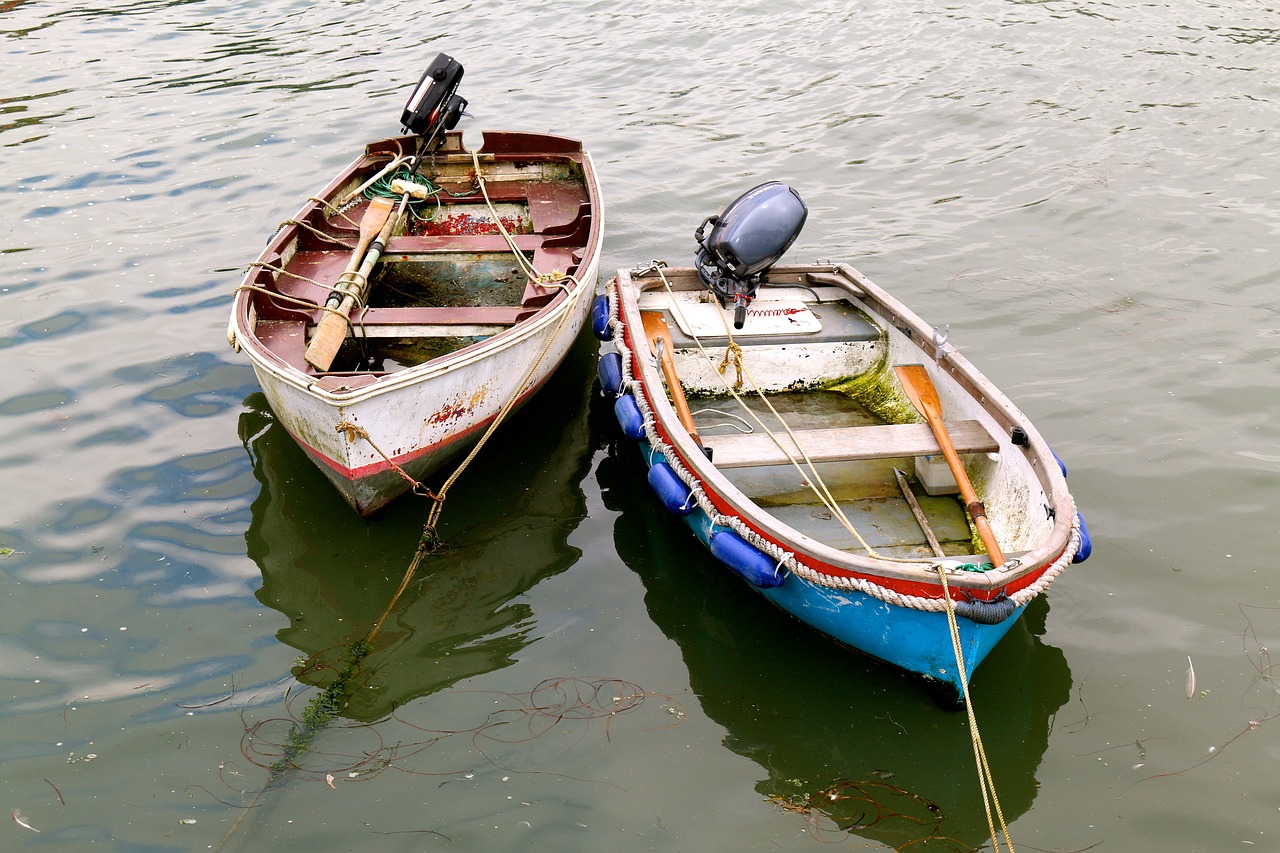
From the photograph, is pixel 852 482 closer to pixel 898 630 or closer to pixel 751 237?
pixel 898 630

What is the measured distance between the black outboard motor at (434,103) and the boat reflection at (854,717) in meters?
4.85

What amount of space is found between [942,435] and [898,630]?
4.26ft

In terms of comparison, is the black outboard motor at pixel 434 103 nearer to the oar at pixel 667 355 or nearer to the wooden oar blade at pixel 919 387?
the oar at pixel 667 355

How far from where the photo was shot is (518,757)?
13.6 ft

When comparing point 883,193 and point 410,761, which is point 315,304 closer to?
point 410,761

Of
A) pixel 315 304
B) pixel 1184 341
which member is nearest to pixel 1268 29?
pixel 1184 341

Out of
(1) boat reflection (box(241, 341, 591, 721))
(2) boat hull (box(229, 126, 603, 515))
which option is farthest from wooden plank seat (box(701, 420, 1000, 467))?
(2) boat hull (box(229, 126, 603, 515))

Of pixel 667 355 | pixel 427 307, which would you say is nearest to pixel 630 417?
pixel 667 355

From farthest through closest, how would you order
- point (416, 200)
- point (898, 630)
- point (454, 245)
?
point (416, 200) < point (454, 245) < point (898, 630)

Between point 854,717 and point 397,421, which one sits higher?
point 397,421

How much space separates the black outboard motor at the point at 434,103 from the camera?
7.99 m

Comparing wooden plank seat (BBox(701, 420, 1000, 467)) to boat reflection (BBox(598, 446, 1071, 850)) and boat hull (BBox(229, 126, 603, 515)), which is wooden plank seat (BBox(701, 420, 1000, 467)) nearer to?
boat reflection (BBox(598, 446, 1071, 850))

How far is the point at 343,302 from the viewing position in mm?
5879

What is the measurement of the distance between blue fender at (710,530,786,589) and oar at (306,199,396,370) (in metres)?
2.46
